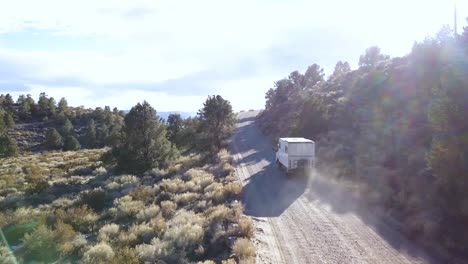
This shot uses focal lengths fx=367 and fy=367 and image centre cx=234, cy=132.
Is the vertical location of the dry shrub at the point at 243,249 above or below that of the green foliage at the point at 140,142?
below

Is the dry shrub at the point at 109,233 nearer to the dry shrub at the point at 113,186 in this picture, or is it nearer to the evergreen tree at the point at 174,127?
the dry shrub at the point at 113,186

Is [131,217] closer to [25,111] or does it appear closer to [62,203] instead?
[62,203]

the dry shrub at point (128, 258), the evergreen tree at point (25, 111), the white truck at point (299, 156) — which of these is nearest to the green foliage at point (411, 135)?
the white truck at point (299, 156)

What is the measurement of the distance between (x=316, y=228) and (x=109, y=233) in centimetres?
973

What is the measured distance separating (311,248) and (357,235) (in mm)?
2883

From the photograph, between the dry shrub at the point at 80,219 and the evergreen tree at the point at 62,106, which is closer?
the dry shrub at the point at 80,219

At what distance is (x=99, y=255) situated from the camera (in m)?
14.0

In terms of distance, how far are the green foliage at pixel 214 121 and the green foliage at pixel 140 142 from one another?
384 inches

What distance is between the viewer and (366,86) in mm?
51688

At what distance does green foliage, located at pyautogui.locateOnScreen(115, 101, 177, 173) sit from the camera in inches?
1422

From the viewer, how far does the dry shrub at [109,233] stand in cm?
1647

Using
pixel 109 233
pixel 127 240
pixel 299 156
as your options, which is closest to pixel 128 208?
pixel 109 233

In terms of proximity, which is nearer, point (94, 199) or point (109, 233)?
point (109, 233)

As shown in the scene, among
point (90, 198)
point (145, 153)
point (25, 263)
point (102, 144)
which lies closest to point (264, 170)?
point (145, 153)
